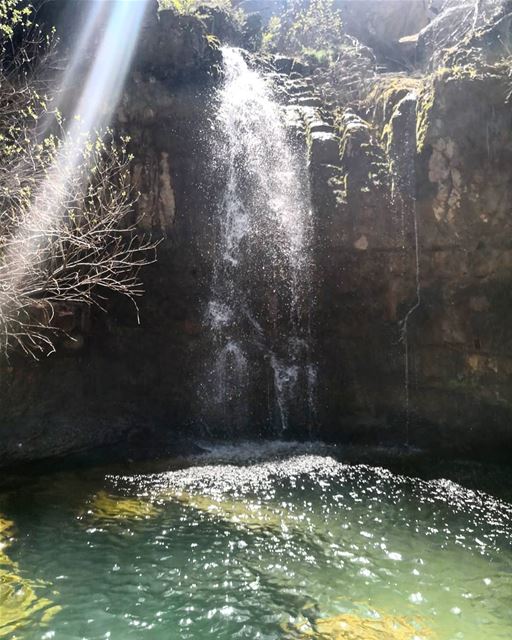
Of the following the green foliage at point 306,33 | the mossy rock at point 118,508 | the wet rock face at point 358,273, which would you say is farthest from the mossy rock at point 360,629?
the green foliage at point 306,33

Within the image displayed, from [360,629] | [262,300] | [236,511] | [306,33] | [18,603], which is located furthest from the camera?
[306,33]

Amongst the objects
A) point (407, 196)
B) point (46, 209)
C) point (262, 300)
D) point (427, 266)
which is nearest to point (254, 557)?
point (46, 209)

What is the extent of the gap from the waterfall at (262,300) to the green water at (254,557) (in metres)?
3.12

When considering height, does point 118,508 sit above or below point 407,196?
below

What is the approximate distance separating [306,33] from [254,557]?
18190 mm

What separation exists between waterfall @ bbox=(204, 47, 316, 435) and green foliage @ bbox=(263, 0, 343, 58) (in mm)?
7023

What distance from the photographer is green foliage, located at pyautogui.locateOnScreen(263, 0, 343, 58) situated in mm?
17938

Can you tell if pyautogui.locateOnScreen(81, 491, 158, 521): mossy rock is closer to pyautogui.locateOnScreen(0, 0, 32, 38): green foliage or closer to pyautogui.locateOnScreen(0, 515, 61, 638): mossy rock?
pyautogui.locateOnScreen(0, 515, 61, 638): mossy rock

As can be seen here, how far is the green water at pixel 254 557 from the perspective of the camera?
5133 millimetres

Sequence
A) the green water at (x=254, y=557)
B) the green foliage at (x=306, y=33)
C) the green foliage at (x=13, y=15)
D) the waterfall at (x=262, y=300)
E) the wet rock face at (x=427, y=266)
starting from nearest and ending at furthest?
the green water at (x=254, y=557) < the green foliage at (x=13, y=15) < the wet rock face at (x=427, y=266) < the waterfall at (x=262, y=300) < the green foliage at (x=306, y=33)

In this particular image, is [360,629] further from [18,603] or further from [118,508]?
[118,508]

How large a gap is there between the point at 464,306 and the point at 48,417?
964 cm

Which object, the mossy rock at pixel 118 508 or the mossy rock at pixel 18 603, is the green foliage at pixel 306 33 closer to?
the mossy rock at pixel 118 508

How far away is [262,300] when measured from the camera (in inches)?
503
